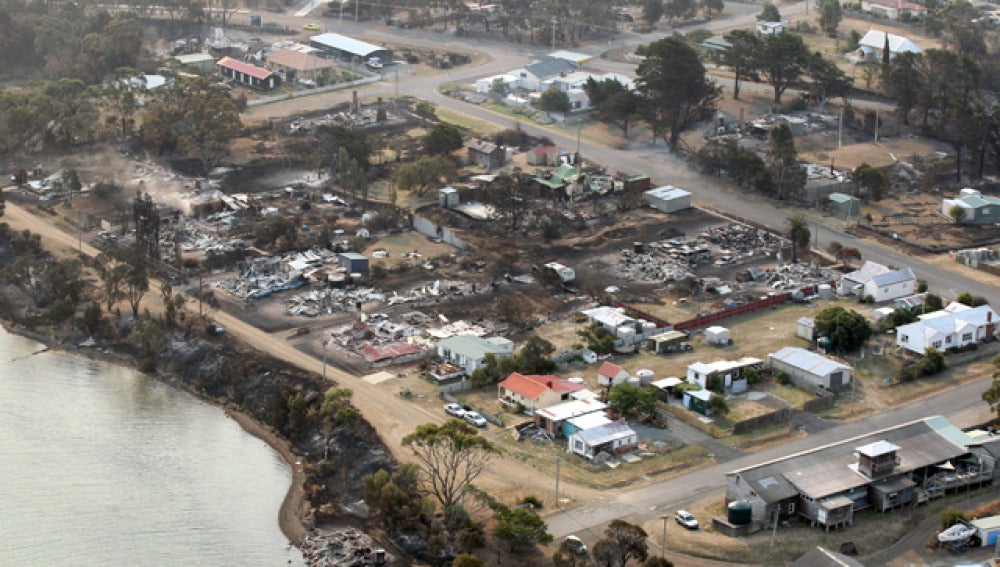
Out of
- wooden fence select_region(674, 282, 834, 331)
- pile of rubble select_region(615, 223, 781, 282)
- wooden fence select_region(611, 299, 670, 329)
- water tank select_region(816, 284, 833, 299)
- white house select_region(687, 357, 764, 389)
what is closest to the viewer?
white house select_region(687, 357, 764, 389)

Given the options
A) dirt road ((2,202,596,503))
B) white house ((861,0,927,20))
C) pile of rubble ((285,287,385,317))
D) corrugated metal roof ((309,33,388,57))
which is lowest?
dirt road ((2,202,596,503))

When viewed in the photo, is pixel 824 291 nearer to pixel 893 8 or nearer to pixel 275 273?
pixel 275 273

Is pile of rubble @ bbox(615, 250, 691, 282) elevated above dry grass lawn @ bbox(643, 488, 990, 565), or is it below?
above

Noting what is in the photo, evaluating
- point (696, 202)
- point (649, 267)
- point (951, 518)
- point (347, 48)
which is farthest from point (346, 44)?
point (951, 518)

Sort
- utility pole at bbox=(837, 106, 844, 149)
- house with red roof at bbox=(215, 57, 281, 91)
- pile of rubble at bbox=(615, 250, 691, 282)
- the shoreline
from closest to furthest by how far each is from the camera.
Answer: the shoreline, pile of rubble at bbox=(615, 250, 691, 282), utility pole at bbox=(837, 106, 844, 149), house with red roof at bbox=(215, 57, 281, 91)

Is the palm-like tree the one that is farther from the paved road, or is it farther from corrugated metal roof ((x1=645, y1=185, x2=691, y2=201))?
the paved road

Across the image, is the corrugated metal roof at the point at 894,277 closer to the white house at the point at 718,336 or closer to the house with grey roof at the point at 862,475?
the white house at the point at 718,336

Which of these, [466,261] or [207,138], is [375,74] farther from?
[466,261]

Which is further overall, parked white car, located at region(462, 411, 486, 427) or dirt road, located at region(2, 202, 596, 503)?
parked white car, located at region(462, 411, 486, 427)

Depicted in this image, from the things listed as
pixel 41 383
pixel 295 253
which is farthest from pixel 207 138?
pixel 41 383

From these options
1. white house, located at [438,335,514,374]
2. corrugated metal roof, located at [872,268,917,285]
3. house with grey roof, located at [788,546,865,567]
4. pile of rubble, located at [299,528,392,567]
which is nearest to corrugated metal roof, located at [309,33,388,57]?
corrugated metal roof, located at [872,268,917,285]
